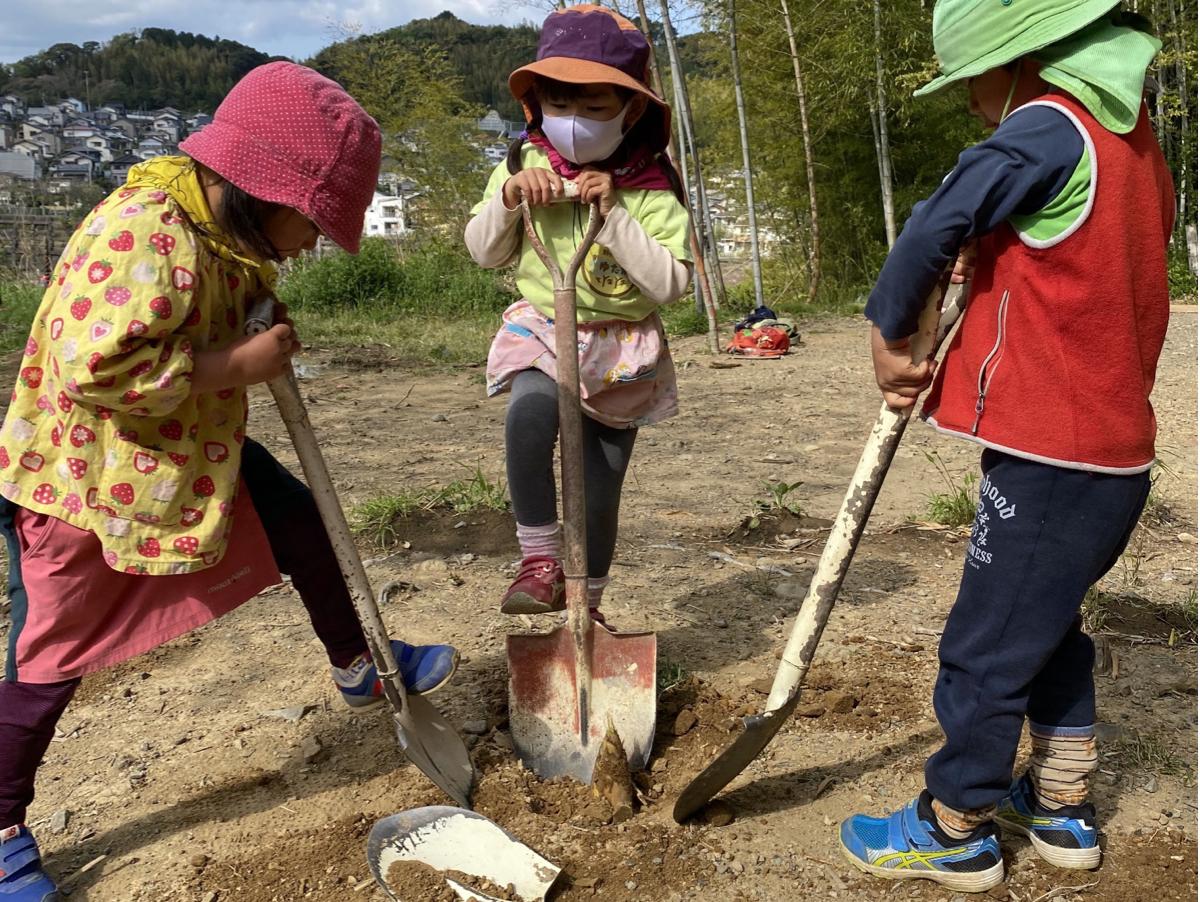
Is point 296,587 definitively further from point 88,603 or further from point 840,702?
point 840,702

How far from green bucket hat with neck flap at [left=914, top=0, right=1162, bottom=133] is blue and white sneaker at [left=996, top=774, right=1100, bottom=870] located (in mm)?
1192

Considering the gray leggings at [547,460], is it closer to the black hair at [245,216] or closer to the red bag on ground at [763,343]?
the black hair at [245,216]

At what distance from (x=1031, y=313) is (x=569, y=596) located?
1137mm

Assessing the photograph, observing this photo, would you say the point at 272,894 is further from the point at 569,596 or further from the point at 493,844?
the point at 569,596

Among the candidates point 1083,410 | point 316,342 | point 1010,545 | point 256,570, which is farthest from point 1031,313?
point 316,342

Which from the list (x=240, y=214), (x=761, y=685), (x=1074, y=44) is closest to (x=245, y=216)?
(x=240, y=214)

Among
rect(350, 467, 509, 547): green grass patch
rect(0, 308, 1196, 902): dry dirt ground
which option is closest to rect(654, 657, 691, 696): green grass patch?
rect(0, 308, 1196, 902): dry dirt ground

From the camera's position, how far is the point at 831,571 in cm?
185

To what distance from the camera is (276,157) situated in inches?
69.9

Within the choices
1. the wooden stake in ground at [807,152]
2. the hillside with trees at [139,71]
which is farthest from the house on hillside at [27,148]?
the wooden stake in ground at [807,152]

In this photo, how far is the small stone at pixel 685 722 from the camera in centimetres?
242

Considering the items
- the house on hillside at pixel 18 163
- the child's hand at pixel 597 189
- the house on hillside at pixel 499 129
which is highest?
the house on hillside at pixel 18 163

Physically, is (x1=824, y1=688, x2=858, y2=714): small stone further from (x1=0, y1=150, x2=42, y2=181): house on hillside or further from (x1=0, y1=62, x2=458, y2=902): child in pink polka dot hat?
(x1=0, y1=150, x2=42, y2=181): house on hillside

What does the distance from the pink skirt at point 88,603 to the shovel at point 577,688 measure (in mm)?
669
